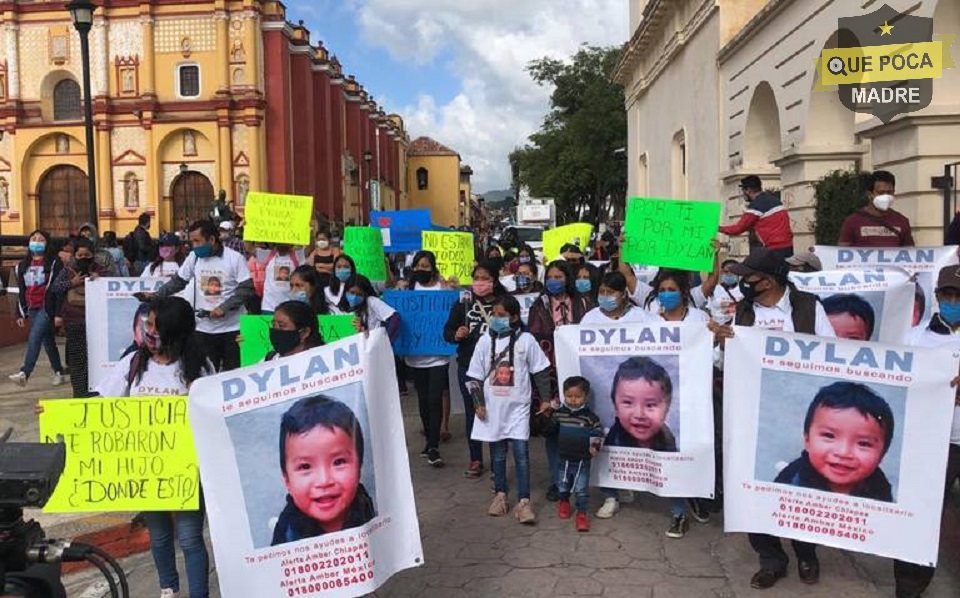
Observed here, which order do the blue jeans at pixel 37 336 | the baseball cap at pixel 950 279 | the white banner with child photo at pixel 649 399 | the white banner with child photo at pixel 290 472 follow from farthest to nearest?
the blue jeans at pixel 37 336 < the white banner with child photo at pixel 649 399 < the baseball cap at pixel 950 279 < the white banner with child photo at pixel 290 472

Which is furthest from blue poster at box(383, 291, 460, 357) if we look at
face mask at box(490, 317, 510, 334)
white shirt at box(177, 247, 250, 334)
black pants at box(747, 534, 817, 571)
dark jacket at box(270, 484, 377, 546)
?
dark jacket at box(270, 484, 377, 546)

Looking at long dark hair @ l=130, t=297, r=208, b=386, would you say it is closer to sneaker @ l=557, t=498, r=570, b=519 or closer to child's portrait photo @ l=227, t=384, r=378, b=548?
child's portrait photo @ l=227, t=384, r=378, b=548

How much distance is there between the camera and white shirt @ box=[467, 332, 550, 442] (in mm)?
6195

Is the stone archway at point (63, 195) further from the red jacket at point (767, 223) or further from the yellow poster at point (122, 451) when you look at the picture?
the yellow poster at point (122, 451)

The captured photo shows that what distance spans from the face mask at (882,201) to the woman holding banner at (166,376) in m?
5.82

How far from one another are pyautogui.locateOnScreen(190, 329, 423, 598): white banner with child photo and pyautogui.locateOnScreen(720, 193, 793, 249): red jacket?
5.72m

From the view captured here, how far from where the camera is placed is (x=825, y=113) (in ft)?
47.1

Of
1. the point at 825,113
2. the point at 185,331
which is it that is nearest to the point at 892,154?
the point at 825,113

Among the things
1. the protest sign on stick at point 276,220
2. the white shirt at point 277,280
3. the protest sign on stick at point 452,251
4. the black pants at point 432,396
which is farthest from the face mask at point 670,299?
the protest sign on stick at point 452,251

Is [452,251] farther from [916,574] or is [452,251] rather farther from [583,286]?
[916,574]

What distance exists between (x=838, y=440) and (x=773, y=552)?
767 millimetres

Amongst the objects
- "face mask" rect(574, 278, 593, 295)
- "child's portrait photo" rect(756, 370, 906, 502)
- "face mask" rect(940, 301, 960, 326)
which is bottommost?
"child's portrait photo" rect(756, 370, 906, 502)

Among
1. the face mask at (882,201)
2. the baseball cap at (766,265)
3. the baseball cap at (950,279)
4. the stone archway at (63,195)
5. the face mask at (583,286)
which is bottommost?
the face mask at (583,286)

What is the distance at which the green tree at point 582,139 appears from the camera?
47906 mm
